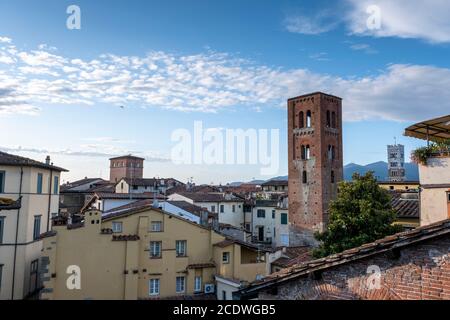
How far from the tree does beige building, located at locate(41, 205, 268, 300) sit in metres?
6.54

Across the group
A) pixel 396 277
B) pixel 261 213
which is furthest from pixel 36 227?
pixel 261 213

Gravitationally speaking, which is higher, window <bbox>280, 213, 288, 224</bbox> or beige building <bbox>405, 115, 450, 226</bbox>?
beige building <bbox>405, 115, 450, 226</bbox>

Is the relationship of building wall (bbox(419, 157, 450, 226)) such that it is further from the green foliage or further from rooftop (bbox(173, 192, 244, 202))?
rooftop (bbox(173, 192, 244, 202))

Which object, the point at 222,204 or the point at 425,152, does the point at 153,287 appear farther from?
the point at 222,204

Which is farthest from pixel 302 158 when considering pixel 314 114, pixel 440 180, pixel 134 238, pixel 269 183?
pixel 440 180

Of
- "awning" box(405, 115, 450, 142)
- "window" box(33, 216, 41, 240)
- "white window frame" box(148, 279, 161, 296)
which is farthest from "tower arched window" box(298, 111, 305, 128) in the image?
"awning" box(405, 115, 450, 142)

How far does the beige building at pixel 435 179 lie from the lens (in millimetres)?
11234

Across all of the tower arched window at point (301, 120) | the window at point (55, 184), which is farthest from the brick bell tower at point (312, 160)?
the window at point (55, 184)

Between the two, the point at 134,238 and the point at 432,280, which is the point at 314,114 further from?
the point at 432,280

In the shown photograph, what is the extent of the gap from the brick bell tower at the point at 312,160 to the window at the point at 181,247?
78.0 ft

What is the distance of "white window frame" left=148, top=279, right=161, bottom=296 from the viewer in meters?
23.4

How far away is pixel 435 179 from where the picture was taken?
1150 centimetres
